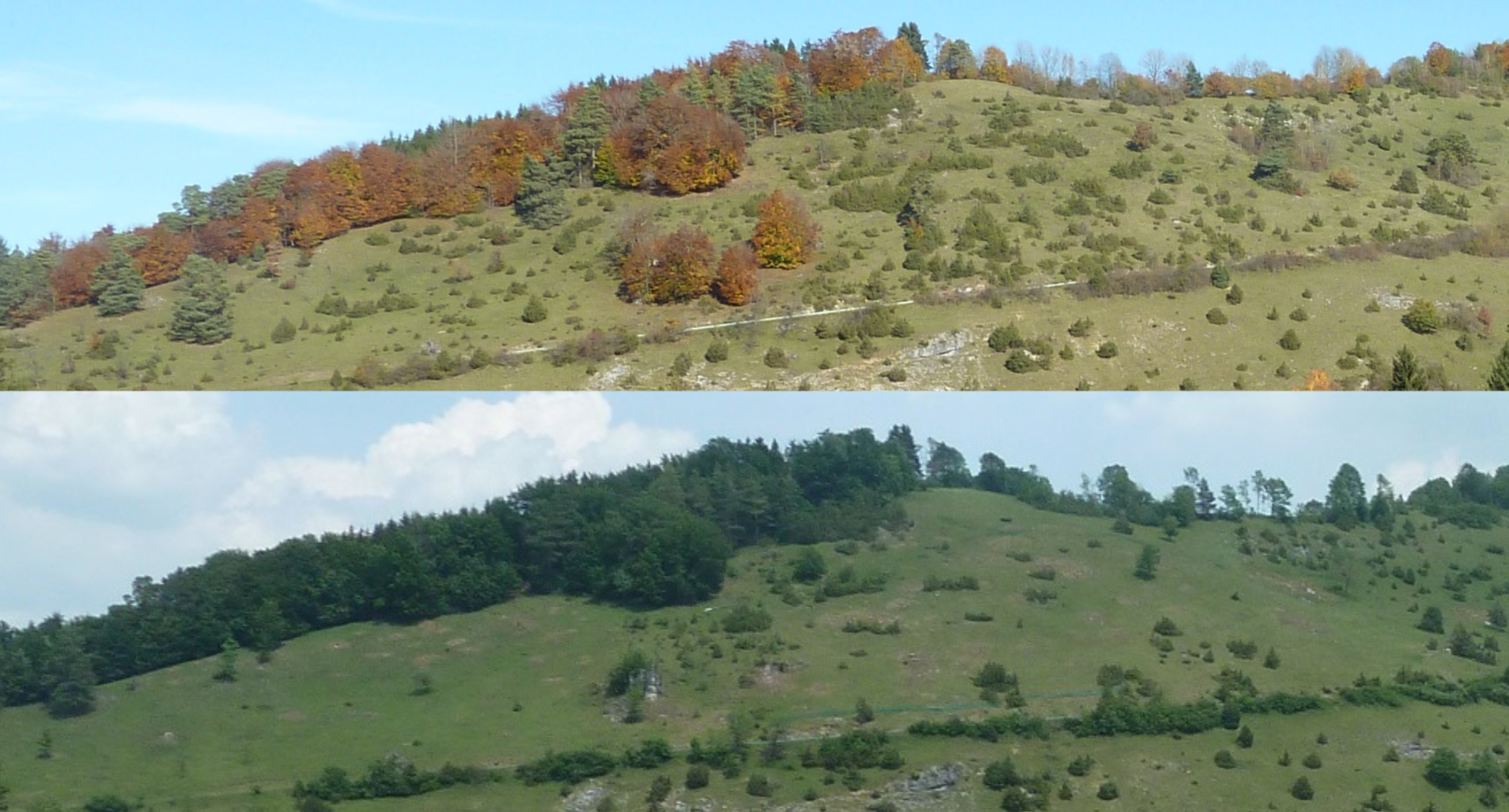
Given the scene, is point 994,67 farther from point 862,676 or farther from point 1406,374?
point 862,676

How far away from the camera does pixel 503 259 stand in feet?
177

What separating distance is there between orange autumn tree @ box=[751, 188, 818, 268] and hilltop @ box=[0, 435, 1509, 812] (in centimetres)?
2147

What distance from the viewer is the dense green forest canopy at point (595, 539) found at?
2542 cm

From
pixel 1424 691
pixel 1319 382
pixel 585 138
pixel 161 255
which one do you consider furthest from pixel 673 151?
pixel 1424 691

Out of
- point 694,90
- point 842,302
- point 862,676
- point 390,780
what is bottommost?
point 390,780

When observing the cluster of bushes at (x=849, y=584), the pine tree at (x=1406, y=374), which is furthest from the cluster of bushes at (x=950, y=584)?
the pine tree at (x=1406, y=374)

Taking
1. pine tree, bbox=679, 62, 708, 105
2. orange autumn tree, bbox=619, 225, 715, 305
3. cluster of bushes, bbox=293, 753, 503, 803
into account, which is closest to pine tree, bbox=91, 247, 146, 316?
orange autumn tree, bbox=619, 225, 715, 305

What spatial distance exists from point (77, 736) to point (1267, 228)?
4196cm

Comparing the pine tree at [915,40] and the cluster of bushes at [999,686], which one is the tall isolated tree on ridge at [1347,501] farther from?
the pine tree at [915,40]

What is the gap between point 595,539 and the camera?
2844 cm

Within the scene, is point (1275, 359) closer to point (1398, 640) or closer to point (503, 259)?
point (1398, 640)

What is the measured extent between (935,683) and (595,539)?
21.1 ft

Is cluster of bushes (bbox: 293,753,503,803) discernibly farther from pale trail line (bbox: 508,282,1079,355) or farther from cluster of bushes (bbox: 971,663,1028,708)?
pale trail line (bbox: 508,282,1079,355)

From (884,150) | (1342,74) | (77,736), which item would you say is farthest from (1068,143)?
(77,736)
